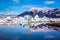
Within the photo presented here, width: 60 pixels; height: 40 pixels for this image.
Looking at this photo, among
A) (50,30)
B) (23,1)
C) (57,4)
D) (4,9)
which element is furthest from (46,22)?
(4,9)

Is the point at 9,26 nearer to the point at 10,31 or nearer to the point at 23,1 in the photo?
the point at 10,31

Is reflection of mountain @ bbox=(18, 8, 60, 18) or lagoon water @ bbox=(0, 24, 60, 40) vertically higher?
reflection of mountain @ bbox=(18, 8, 60, 18)

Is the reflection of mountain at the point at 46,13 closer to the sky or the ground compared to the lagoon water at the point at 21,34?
closer to the sky

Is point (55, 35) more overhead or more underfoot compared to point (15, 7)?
more underfoot

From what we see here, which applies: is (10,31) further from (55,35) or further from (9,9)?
(55,35)

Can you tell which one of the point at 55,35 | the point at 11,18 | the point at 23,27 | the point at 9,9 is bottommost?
the point at 55,35

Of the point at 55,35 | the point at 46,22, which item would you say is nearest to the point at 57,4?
the point at 46,22

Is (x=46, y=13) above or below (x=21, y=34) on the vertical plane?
above

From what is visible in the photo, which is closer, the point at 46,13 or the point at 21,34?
the point at 21,34
